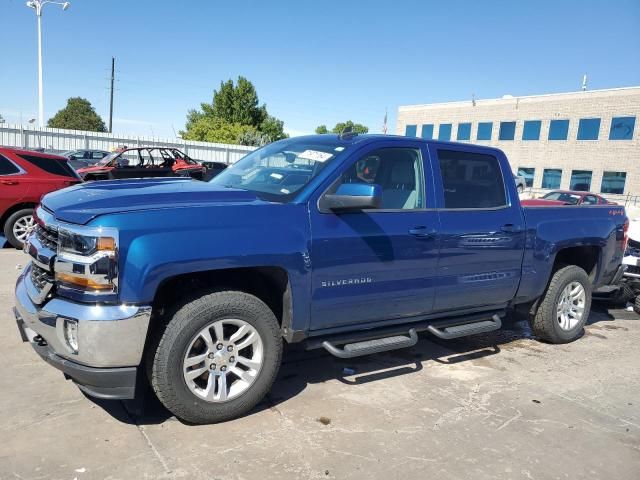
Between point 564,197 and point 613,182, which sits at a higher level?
point 613,182

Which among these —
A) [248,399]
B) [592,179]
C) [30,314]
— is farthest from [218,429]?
[592,179]

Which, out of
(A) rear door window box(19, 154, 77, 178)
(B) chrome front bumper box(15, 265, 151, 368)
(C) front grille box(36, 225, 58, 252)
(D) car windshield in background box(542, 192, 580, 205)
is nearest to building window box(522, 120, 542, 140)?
(D) car windshield in background box(542, 192, 580, 205)

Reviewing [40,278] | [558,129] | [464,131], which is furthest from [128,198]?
[464,131]

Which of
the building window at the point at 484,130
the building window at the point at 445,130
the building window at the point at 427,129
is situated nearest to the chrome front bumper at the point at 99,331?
the building window at the point at 484,130

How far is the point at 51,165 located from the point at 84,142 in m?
24.7

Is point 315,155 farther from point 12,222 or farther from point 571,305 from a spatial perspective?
point 12,222

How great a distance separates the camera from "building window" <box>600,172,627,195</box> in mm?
35281

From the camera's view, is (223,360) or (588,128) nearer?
(223,360)

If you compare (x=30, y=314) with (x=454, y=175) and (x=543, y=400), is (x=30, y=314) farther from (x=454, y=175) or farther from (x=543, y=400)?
(x=543, y=400)

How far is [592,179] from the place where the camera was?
36844 mm

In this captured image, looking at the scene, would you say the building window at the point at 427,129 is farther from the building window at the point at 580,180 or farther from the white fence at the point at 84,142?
the white fence at the point at 84,142

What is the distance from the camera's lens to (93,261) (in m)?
2.93

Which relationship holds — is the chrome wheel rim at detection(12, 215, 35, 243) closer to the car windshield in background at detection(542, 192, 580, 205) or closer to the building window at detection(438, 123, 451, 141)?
the car windshield in background at detection(542, 192, 580, 205)

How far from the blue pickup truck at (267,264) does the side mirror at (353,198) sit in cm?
1
